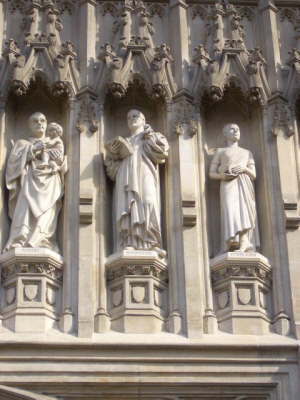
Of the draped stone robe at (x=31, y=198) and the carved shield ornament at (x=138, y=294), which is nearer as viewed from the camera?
the carved shield ornament at (x=138, y=294)

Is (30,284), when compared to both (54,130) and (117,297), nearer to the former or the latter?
(117,297)

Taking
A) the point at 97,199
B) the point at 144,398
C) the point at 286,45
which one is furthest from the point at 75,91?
the point at 144,398

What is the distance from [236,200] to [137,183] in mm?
1410

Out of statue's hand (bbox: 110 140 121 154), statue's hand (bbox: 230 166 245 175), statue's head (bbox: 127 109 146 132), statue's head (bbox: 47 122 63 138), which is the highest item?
statue's head (bbox: 127 109 146 132)

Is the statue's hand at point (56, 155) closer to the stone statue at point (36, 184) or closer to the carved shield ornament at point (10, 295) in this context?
the stone statue at point (36, 184)

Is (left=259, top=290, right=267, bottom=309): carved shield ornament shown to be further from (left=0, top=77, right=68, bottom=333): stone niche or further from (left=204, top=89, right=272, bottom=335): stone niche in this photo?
(left=0, top=77, right=68, bottom=333): stone niche

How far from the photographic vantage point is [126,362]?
15023 mm

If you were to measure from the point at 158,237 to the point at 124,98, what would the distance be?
2.51 metres

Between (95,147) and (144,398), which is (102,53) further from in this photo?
(144,398)

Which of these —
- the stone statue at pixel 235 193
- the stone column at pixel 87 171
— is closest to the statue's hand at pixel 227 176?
the stone statue at pixel 235 193

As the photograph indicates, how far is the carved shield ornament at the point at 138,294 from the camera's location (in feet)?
51.4

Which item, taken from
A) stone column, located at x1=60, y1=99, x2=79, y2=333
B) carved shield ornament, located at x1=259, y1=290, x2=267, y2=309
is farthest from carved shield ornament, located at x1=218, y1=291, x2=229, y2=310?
stone column, located at x1=60, y1=99, x2=79, y2=333

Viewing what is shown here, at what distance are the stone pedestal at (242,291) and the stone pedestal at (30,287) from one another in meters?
2.15

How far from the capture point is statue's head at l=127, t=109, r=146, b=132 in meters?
17.2
